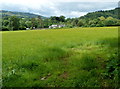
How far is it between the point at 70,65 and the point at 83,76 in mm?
1363

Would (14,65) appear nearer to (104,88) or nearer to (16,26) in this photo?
(104,88)

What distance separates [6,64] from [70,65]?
2666 millimetres

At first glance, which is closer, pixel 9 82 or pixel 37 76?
pixel 9 82

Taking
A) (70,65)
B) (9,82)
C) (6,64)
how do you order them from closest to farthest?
(9,82) → (70,65) → (6,64)

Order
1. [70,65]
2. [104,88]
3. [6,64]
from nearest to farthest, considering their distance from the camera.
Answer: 1. [104,88]
2. [70,65]
3. [6,64]

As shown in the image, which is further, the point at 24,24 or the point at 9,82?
the point at 24,24

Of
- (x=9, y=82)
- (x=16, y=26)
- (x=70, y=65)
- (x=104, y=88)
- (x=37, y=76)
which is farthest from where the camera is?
(x=16, y=26)

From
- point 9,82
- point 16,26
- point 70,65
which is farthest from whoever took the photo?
point 16,26

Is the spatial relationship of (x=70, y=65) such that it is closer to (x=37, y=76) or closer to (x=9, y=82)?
(x=37, y=76)

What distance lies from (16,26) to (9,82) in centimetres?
6100

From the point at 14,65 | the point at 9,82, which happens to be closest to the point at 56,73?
the point at 9,82

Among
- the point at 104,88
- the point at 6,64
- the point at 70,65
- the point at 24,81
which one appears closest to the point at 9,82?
the point at 24,81

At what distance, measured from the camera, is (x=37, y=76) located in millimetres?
5848

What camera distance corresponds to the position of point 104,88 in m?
4.81
